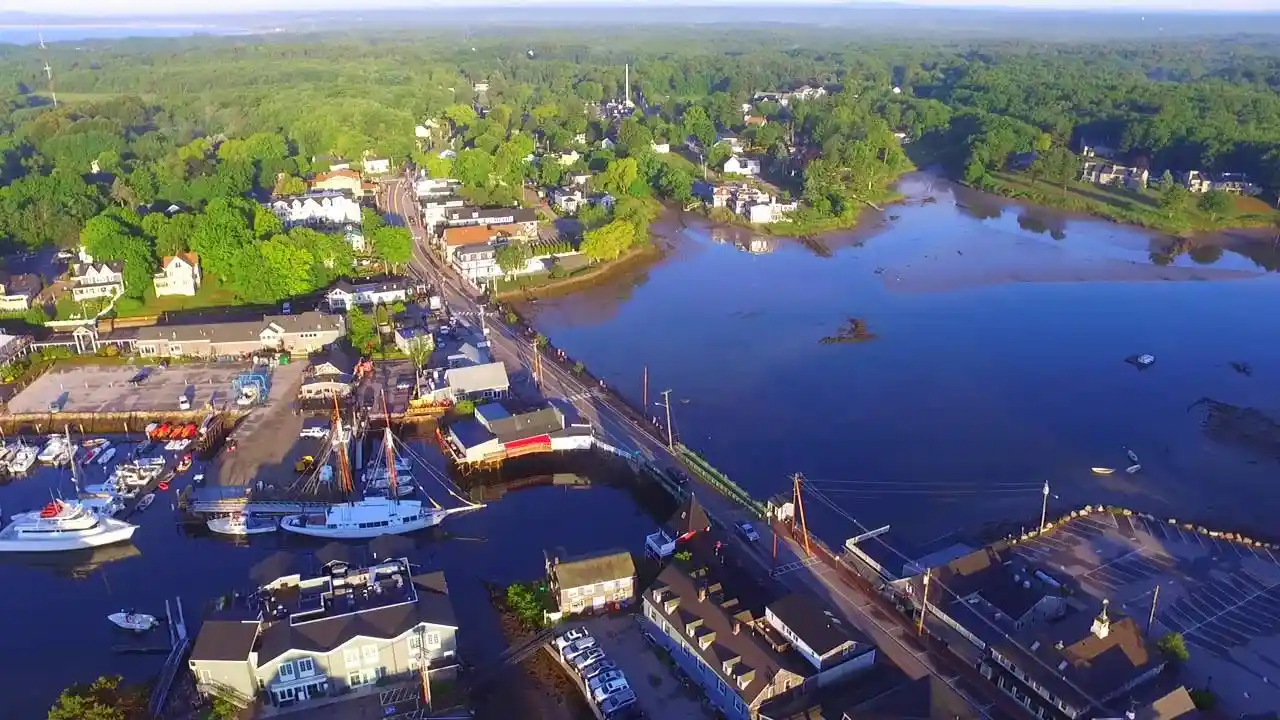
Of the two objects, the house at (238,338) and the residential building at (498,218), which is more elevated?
the residential building at (498,218)

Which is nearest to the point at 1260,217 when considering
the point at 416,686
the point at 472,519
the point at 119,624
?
the point at 472,519

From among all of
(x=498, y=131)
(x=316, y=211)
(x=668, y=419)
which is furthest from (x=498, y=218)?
(x=498, y=131)

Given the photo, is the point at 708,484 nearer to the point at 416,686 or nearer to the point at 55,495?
the point at 416,686

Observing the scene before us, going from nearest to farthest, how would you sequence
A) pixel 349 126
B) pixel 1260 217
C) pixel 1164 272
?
pixel 1164 272 → pixel 1260 217 → pixel 349 126

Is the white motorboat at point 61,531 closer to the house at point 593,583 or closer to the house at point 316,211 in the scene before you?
the house at point 593,583

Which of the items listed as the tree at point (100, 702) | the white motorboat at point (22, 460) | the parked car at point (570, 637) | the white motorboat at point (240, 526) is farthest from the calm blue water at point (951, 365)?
the white motorboat at point (22, 460)

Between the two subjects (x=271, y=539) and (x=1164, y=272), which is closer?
(x=271, y=539)

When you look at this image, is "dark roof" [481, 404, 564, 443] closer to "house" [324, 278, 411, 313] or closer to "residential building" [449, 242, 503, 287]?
"house" [324, 278, 411, 313]
